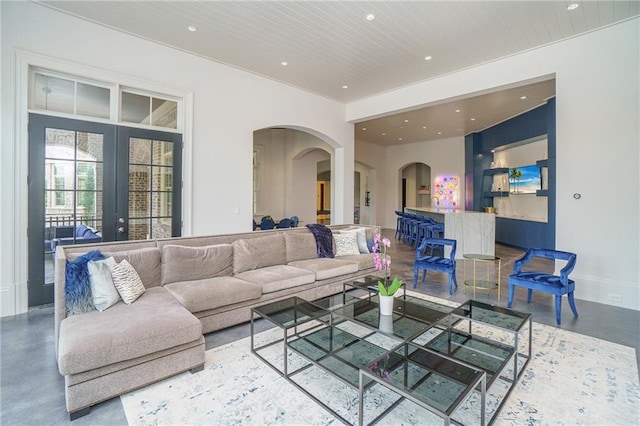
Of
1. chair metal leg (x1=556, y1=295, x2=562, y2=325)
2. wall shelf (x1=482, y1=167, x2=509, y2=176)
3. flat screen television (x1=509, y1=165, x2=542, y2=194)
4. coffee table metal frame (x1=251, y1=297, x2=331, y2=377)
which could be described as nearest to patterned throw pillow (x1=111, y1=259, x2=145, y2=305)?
coffee table metal frame (x1=251, y1=297, x2=331, y2=377)

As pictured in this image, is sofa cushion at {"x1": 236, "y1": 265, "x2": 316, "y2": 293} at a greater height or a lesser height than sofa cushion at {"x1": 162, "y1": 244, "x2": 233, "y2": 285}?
lesser

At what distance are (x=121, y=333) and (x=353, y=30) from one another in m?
4.45

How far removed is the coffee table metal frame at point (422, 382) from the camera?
1460mm

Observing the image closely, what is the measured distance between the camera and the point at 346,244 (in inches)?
195

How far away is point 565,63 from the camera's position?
450cm

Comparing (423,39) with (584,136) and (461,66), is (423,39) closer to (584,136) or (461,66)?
(461,66)

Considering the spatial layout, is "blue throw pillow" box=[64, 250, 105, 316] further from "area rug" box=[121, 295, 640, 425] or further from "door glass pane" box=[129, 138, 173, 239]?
"door glass pane" box=[129, 138, 173, 239]

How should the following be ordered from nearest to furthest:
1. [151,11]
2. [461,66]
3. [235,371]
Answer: [235,371]
[151,11]
[461,66]

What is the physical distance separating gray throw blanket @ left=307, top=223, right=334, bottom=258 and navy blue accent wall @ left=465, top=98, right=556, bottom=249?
4.80 m

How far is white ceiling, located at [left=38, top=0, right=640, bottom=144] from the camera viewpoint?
3.71 meters

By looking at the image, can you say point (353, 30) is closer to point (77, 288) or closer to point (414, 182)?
point (77, 288)

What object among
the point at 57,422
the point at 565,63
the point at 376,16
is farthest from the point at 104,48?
the point at 565,63

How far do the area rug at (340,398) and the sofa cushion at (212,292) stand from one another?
49 cm

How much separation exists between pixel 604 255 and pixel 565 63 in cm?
288
